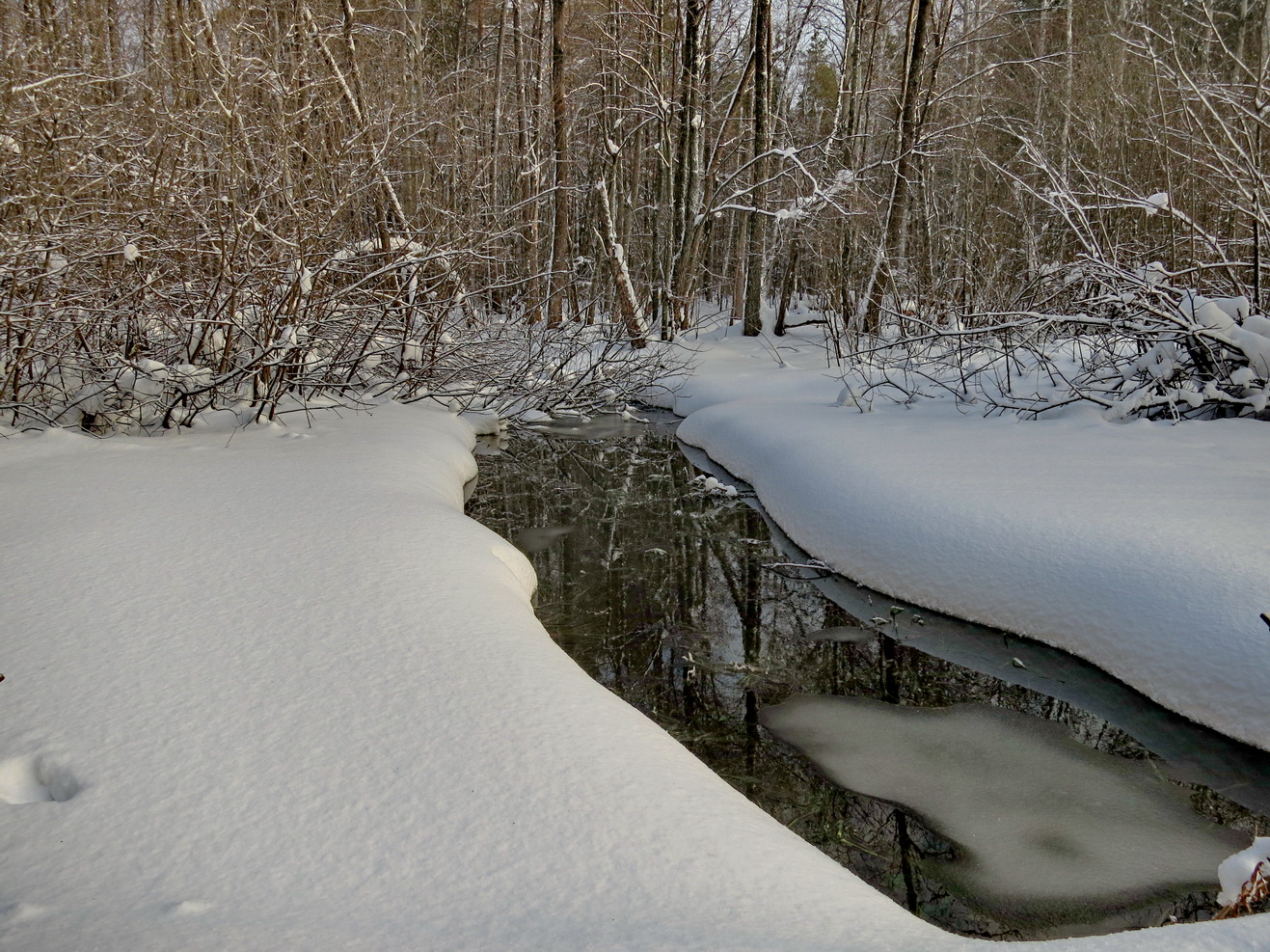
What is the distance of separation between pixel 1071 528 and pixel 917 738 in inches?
57.8

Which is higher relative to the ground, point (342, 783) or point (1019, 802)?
point (342, 783)

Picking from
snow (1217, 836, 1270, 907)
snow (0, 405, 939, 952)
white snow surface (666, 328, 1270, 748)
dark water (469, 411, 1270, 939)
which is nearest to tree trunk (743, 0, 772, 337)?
white snow surface (666, 328, 1270, 748)

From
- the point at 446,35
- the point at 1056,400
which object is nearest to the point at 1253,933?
the point at 1056,400

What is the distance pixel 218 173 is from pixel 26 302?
4.55 ft

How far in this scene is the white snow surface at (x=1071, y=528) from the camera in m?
3.45

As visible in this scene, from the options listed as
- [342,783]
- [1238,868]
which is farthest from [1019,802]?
[342,783]

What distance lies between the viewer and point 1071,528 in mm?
4211

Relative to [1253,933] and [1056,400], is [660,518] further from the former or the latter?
[1253,933]

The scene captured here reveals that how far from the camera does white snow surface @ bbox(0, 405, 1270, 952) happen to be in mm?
1681

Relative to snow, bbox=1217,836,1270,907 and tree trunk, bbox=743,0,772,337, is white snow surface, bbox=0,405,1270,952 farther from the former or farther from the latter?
tree trunk, bbox=743,0,772,337

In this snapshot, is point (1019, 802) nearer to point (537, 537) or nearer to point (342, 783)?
point (342, 783)

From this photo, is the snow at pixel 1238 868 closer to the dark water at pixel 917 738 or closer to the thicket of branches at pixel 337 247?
the dark water at pixel 917 738

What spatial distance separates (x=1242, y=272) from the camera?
283 inches

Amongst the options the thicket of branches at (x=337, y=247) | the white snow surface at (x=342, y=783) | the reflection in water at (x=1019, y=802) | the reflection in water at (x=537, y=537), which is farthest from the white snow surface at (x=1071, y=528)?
the white snow surface at (x=342, y=783)
